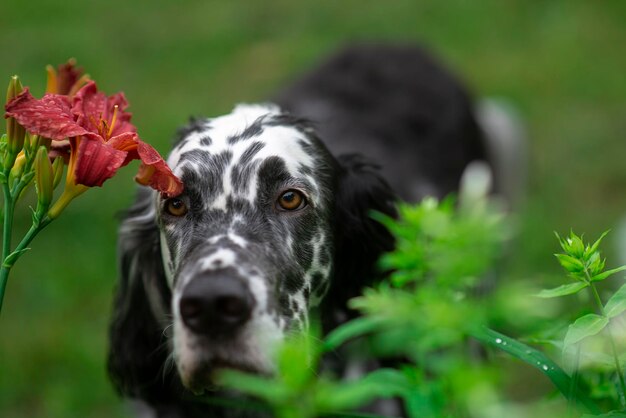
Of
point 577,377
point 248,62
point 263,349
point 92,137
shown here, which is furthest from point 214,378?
point 248,62

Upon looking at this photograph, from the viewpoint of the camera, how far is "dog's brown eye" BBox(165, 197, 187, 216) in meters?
2.52

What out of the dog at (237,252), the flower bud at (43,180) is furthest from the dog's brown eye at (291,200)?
the flower bud at (43,180)

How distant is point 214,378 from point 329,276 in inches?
27.8

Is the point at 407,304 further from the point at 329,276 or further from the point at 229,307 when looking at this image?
the point at 329,276

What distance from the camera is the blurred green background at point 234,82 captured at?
4.96 m

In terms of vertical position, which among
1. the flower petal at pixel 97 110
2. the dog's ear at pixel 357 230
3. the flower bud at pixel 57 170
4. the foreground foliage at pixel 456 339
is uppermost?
the dog's ear at pixel 357 230

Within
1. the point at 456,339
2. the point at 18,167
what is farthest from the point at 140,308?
the point at 456,339

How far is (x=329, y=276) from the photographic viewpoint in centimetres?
281

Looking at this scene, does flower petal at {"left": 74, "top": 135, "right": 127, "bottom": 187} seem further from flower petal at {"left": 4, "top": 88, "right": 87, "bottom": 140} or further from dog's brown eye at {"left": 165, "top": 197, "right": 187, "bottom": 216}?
dog's brown eye at {"left": 165, "top": 197, "right": 187, "bottom": 216}

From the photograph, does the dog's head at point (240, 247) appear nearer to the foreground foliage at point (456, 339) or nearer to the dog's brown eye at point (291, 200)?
the dog's brown eye at point (291, 200)

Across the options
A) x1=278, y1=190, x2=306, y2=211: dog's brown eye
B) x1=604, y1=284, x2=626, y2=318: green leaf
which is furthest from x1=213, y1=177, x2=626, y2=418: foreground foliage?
x1=278, y1=190, x2=306, y2=211: dog's brown eye

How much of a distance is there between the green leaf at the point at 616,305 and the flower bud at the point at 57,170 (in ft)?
3.49

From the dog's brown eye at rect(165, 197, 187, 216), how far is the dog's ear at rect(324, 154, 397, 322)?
1.81 feet

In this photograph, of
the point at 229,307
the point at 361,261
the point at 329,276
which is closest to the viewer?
the point at 229,307
